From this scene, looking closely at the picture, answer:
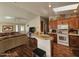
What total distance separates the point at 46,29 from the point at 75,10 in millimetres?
458

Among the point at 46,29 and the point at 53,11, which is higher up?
the point at 53,11

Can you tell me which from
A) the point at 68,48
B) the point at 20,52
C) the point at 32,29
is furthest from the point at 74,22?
the point at 20,52

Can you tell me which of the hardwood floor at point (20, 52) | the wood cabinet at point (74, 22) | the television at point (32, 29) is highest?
the wood cabinet at point (74, 22)

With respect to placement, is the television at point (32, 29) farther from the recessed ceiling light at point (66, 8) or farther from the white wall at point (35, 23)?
the recessed ceiling light at point (66, 8)

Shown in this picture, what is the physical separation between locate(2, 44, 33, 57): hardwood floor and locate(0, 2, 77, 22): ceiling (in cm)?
41

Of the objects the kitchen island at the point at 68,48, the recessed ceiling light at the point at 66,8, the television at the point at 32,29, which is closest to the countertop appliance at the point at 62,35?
the kitchen island at the point at 68,48

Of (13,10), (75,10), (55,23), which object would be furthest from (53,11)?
(13,10)

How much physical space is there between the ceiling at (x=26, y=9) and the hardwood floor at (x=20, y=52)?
1.34 feet

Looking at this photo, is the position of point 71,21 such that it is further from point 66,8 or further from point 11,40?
point 11,40

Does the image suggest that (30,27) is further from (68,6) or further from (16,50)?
(68,6)

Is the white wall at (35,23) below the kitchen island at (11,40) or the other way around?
the other way around

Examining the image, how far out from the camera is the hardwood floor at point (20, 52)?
1.32m

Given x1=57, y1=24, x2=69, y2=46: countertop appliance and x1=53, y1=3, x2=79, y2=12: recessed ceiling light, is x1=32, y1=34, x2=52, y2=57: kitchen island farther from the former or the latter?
x1=53, y1=3, x2=79, y2=12: recessed ceiling light

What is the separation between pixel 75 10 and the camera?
50.2 inches
